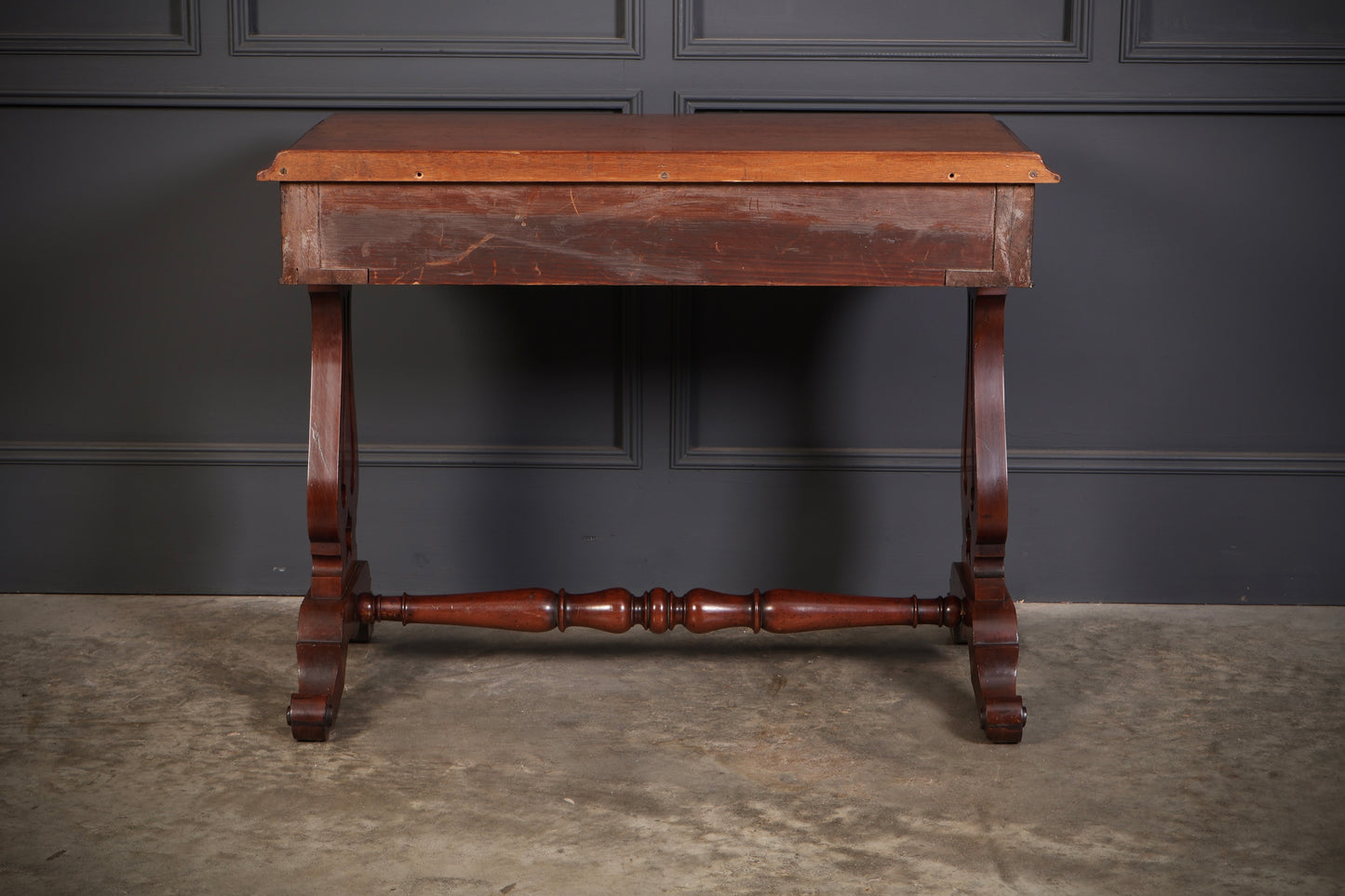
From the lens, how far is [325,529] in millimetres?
2227

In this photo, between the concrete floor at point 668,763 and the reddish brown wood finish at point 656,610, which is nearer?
the concrete floor at point 668,763

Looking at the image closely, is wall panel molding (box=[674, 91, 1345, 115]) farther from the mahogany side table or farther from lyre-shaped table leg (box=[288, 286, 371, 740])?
lyre-shaped table leg (box=[288, 286, 371, 740])

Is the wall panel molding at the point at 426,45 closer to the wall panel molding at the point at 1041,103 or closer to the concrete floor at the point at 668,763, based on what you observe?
the wall panel molding at the point at 1041,103

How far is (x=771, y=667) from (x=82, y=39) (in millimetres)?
2040

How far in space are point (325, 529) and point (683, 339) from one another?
3.21ft

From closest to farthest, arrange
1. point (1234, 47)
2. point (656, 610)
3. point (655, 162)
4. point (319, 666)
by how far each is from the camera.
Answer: point (655, 162) → point (319, 666) → point (656, 610) → point (1234, 47)

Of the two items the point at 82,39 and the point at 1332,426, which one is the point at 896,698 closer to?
the point at 1332,426

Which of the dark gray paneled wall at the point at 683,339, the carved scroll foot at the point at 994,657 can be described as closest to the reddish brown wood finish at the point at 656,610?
the carved scroll foot at the point at 994,657

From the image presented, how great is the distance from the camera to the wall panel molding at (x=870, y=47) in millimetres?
2752

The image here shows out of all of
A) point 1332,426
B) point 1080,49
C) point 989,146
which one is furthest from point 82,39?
point 1332,426

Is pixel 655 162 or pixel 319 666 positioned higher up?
pixel 655 162

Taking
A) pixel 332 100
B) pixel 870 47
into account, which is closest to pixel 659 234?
pixel 870 47

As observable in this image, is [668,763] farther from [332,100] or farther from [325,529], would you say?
[332,100]

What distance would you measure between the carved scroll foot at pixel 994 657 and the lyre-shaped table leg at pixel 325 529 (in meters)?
1.14
